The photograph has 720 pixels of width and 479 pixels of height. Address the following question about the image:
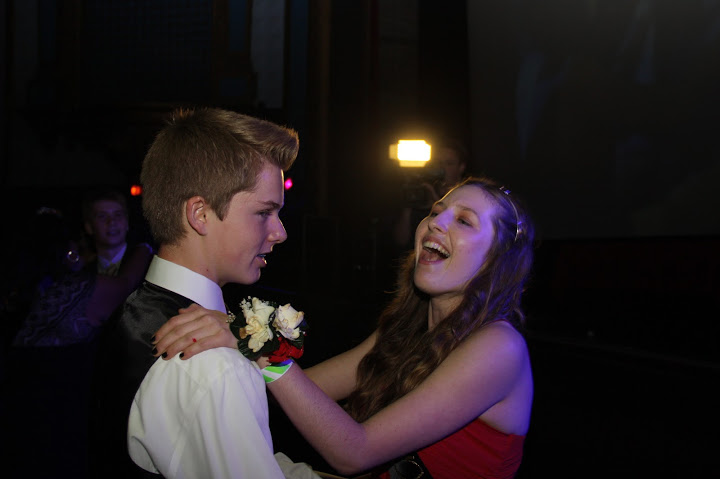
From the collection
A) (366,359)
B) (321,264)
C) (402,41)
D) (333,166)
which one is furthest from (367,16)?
(366,359)

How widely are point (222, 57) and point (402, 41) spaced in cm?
296

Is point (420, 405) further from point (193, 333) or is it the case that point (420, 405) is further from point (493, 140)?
point (493, 140)

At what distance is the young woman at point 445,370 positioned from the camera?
1425 millimetres

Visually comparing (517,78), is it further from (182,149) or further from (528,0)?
(182,149)

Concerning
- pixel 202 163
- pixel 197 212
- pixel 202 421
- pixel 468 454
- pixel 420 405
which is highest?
pixel 202 163

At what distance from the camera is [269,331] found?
1.16 metres

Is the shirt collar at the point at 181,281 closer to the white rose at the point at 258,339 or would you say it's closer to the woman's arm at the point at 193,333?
the woman's arm at the point at 193,333

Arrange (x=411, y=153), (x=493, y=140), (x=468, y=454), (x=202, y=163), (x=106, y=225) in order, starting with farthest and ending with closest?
(x=493, y=140) → (x=411, y=153) → (x=106, y=225) → (x=468, y=454) → (x=202, y=163)

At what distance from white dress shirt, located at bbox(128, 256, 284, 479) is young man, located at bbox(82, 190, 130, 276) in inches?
95.9

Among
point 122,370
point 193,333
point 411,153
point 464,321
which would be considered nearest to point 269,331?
point 193,333

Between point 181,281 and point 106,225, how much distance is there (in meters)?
2.31

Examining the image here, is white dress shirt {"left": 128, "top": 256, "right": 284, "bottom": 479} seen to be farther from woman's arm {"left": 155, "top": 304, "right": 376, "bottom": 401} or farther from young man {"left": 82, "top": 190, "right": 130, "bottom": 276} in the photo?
young man {"left": 82, "top": 190, "right": 130, "bottom": 276}

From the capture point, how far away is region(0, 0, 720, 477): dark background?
451 cm

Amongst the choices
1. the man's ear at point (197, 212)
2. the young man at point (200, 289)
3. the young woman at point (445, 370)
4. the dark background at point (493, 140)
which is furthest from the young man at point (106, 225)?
the man's ear at point (197, 212)
